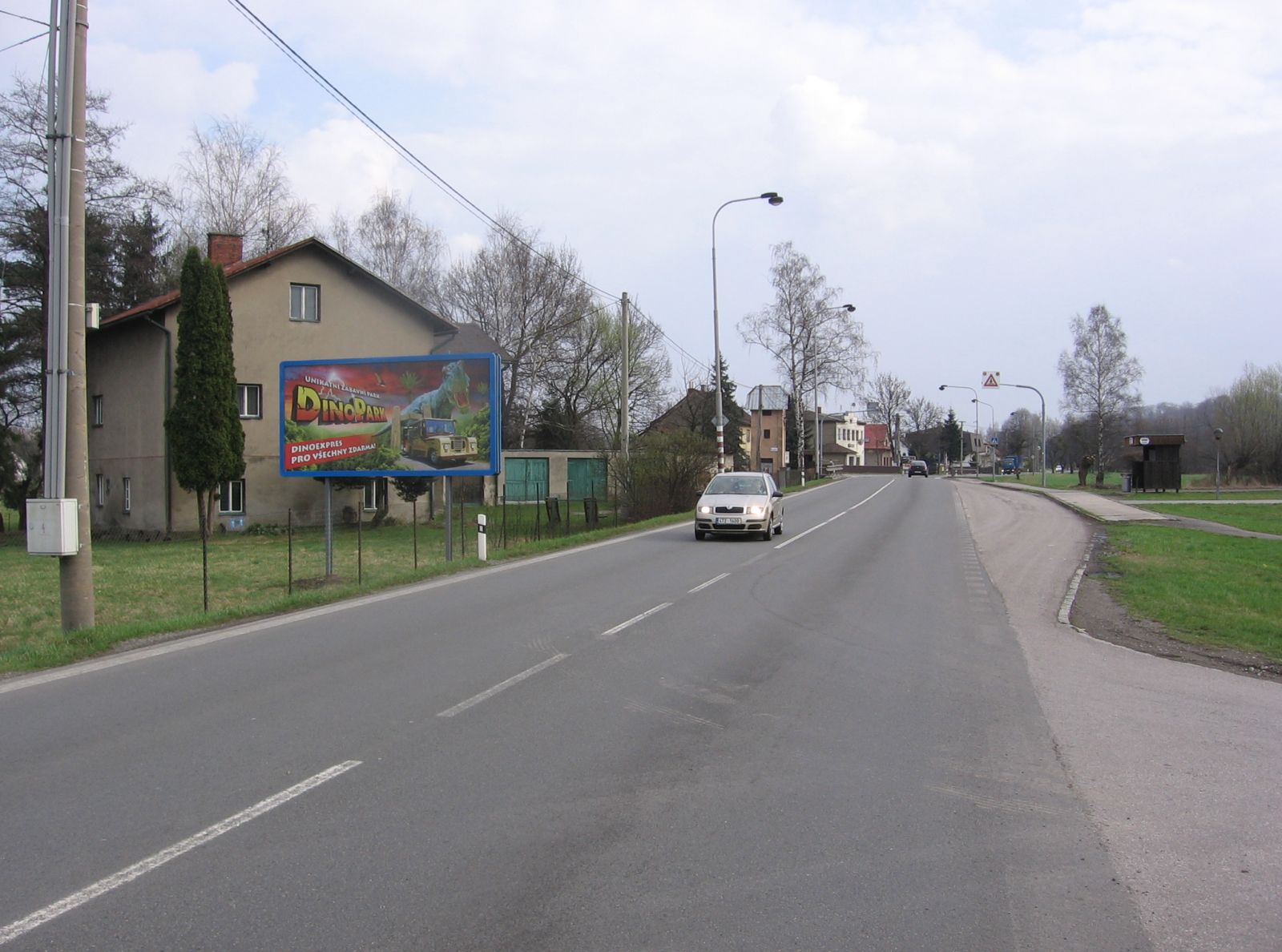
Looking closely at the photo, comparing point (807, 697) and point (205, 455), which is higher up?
point (205, 455)

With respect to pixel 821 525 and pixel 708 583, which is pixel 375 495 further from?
pixel 708 583

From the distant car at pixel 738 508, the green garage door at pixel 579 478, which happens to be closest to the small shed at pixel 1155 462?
the green garage door at pixel 579 478

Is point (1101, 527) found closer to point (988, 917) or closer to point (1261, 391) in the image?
point (988, 917)

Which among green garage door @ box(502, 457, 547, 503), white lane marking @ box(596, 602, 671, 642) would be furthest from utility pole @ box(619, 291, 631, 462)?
white lane marking @ box(596, 602, 671, 642)

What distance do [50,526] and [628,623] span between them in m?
5.99

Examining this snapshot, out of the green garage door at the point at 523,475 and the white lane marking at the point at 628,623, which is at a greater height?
the green garage door at the point at 523,475

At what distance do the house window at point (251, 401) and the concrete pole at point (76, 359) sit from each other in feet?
78.8

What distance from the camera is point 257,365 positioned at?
109 feet

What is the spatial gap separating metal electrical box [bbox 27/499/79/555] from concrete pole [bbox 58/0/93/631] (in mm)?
219

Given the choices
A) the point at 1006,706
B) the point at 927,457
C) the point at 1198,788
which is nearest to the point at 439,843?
the point at 1198,788

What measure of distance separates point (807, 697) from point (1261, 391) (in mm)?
65152

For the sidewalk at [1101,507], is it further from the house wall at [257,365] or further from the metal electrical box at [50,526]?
the metal electrical box at [50,526]

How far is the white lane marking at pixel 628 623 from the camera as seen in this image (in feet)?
33.0

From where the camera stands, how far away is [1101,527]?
88.8 feet
